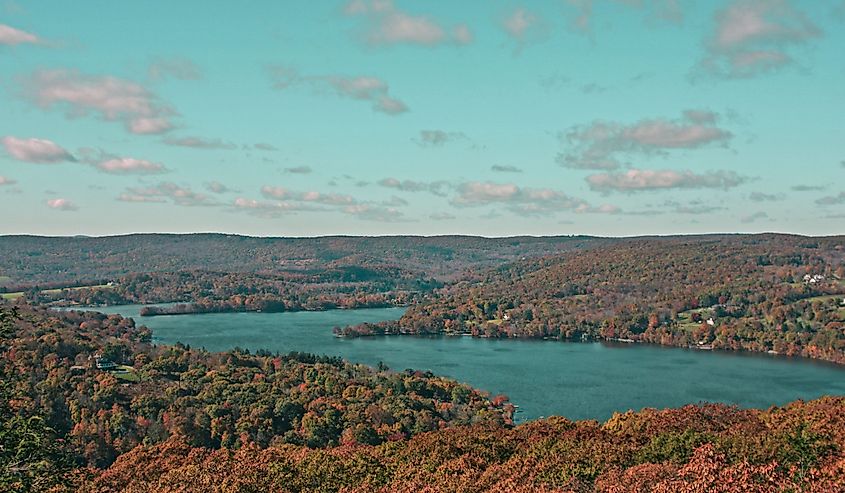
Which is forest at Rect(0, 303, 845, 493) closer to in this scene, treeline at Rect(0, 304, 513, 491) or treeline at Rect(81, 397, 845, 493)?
treeline at Rect(81, 397, 845, 493)

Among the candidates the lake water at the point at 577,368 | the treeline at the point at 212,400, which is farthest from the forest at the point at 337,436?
the lake water at the point at 577,368

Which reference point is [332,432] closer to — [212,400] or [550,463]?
[212,400]

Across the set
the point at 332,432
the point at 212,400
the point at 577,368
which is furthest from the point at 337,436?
the point at 577,368

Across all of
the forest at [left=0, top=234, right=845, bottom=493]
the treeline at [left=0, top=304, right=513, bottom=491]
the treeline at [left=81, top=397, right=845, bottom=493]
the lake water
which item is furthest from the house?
the treeline at [left=81, top=397, right=845, bottom=493]

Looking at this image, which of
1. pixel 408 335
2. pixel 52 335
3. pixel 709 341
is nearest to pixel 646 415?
pixel 52 335

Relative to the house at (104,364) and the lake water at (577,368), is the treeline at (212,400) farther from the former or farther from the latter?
the lake water at (577,368)
